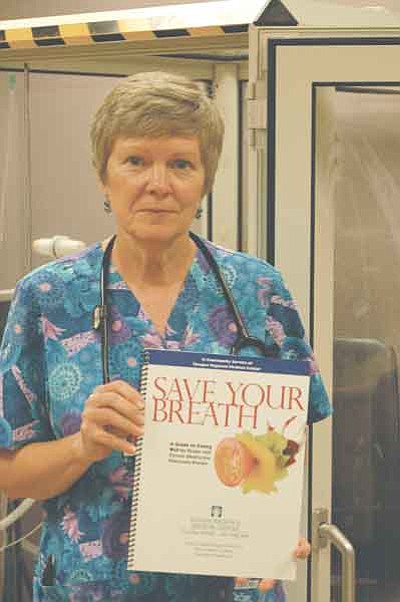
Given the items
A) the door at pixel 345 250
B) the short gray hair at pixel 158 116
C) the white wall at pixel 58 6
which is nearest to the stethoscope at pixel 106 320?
the short gray hair at pixel 158 116

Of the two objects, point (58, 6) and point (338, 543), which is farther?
point (58, 6)

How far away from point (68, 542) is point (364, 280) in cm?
83

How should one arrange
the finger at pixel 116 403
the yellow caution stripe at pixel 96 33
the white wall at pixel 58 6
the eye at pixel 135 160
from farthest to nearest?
Result: the white wall at pixel 58 6 → the yellow caution stripe at pixel 96 33 → the eye at pixel 135 160 → the finger at pixel 116 403

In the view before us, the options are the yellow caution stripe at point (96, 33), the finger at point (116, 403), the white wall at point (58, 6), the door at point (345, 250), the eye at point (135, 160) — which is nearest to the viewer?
the finger at point (116, 403)

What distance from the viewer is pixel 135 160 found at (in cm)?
119

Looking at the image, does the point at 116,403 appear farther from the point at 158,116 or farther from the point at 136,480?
the point at 158,116

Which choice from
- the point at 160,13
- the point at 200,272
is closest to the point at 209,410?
the point at 200,272

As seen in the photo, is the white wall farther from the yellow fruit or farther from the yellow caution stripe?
the yellow fruit

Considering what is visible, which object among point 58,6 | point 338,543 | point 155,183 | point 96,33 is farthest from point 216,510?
point 58,6

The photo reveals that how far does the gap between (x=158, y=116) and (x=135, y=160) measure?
0.06m

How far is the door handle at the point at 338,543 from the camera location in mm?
1687

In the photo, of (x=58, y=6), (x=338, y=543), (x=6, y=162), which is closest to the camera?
(x=338, y=543)

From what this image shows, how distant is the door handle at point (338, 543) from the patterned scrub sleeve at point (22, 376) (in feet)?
2.24

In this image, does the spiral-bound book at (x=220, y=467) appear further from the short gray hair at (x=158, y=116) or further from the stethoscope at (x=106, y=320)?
the short gray hair at (x=158, y=116)
